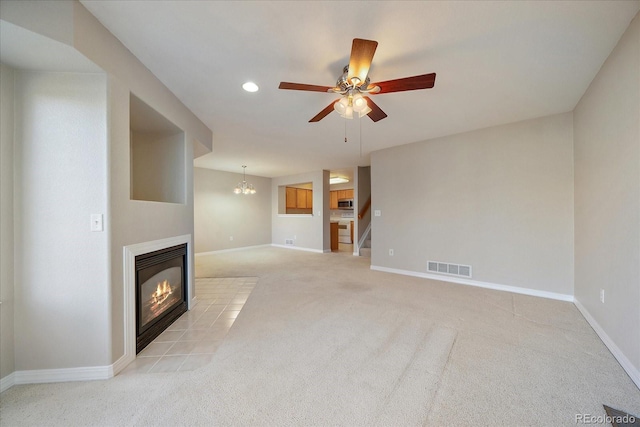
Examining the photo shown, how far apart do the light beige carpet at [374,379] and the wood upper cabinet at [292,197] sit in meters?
5.67

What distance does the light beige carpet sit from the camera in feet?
4.44

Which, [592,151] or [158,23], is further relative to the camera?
[592,151]

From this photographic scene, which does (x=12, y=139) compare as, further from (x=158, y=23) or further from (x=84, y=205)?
(x=158, y=23)

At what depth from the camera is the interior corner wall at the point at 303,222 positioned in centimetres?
704

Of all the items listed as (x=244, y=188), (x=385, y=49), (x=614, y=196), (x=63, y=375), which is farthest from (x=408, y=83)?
(x=244, y=188)

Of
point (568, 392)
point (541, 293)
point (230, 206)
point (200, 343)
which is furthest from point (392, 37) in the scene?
point (230, 206)

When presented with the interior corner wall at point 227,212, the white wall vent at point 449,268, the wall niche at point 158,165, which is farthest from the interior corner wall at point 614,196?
the interior corner wall at point 227,212

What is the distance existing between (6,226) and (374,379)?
2656 millimetres

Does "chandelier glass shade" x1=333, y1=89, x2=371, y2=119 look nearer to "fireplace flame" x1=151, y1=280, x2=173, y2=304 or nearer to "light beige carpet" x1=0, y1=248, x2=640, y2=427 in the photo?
"light beige carpet" x1=0, y1=248, x2=640, y2=427

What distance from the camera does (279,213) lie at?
8125 millimetres

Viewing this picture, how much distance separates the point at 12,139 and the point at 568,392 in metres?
4.00

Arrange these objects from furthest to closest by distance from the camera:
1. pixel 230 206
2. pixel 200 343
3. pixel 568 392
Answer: pixel 230 206 → pixel 200 343 → pixel 568 392

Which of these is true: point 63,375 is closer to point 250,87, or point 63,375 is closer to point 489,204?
point 250,87

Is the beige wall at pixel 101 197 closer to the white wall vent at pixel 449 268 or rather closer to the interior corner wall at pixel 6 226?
the interior corner wall at pixel 6 226
